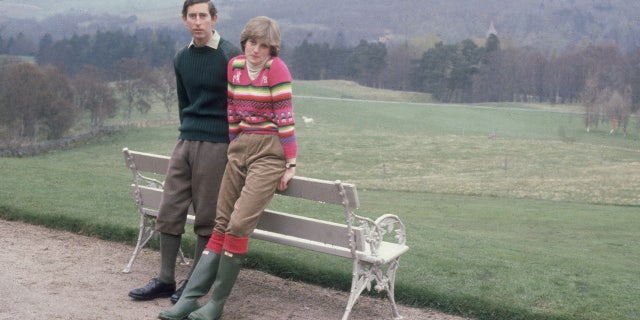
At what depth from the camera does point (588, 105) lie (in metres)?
91.6

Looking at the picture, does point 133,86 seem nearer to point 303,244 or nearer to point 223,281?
point 303,244

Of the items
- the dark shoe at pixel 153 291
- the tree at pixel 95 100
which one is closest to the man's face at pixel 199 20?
the dark shoe at pixel 153 291

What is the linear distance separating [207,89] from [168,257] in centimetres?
142

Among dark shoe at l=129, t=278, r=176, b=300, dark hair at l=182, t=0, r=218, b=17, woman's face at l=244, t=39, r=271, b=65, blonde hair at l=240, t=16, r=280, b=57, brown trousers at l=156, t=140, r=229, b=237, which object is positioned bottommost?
dark shoe at l=129, t=278, r=176, b=300

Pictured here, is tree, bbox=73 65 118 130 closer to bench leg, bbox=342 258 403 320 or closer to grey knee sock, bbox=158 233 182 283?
grey knee sock, bbox=158 233 182 283

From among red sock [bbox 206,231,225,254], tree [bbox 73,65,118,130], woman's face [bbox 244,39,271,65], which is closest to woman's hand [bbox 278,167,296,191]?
red sock [bbox 206,231,225,254]

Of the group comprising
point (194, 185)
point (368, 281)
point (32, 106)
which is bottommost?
point (32, 106)

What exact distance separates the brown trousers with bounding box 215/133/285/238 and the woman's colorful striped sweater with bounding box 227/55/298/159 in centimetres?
8

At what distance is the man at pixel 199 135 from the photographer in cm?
634

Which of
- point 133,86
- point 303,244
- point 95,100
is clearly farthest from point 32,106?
point 303,244

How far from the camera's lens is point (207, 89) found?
6375mm

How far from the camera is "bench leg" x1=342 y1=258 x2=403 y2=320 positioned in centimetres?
604

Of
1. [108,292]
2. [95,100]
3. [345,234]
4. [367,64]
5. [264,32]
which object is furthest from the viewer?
[367,64]

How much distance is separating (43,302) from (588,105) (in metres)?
91.5
